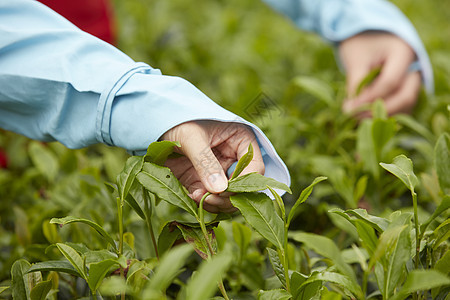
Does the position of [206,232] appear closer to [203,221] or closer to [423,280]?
[203,221]

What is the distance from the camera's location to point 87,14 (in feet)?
5.20

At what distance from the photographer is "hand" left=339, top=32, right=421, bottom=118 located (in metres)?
1.25

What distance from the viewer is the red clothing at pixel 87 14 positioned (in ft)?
4.95

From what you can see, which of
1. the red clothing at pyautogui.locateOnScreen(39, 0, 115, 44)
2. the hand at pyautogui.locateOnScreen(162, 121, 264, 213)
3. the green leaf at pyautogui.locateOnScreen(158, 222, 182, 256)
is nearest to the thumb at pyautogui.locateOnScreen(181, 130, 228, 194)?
the hand at pyautogui.locateOnScreen(162, 121, 264, 213)

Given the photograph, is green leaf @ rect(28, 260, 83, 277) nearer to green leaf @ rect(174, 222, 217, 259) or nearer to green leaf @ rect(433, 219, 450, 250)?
green leaf @ rect(174, 222, 217, 259)

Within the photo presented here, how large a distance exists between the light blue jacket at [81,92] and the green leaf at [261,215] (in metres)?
0.07

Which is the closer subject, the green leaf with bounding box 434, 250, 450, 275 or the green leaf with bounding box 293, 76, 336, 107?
the green leaf with bounding box 434, 250, 450, 275

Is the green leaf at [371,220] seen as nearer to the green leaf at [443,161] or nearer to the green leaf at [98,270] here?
the green leaf at [443,161]

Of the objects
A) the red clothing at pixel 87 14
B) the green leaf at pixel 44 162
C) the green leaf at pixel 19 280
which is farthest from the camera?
the red clothing at pixel 87 14

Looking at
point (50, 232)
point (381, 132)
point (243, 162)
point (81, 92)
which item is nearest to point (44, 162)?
point (50, 232)

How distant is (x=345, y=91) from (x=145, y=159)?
2.54 feet

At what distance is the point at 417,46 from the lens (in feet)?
4.22

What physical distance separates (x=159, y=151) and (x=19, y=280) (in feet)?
0.94

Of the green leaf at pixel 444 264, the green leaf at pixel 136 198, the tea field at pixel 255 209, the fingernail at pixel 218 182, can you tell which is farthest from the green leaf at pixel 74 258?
the green leaf at pixel 444 264
